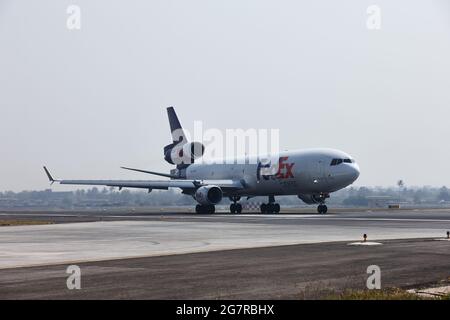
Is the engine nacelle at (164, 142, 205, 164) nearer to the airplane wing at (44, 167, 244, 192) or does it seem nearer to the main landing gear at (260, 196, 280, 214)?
the airplane wing at (44, 167, 244, 192)

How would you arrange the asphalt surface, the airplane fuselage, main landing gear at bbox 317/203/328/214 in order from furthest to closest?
main landing gear at bbox 317/203/328/214, the airplane fuselage, the asphalt surface

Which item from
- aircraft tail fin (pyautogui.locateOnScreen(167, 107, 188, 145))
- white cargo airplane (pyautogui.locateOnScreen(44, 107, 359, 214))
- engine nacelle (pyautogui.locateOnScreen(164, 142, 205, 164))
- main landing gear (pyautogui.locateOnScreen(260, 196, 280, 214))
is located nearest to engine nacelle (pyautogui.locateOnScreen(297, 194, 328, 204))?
white cargo airplane (pyautogui.locateOnScreen(44, 107, 359, 214))

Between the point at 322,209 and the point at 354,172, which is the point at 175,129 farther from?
the point at 354,172

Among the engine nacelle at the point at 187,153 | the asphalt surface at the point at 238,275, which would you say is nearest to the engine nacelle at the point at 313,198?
the engine nacelle at the point at 187,153

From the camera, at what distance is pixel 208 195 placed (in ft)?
214

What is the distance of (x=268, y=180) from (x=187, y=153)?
16.2 meters

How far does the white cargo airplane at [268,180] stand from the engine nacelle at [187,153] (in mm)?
1422

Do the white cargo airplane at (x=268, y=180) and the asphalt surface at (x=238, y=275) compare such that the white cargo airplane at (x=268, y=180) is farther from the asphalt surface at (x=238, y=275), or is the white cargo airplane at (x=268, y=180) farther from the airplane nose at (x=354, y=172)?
the asphalt surface at (x=238, y=275)

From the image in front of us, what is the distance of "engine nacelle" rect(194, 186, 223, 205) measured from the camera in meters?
65.2

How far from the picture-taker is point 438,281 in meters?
14.4

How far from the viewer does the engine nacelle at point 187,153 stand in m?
79.7

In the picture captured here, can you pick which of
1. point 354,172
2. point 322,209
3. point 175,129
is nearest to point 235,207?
point 322,209
